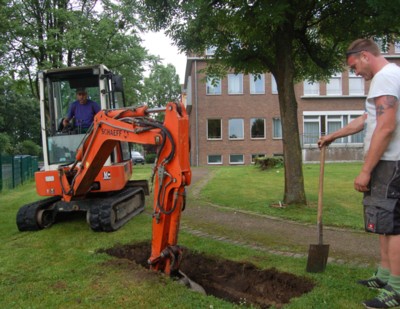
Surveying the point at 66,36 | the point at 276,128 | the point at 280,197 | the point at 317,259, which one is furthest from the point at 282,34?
the point at 276,128

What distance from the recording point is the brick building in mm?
29562

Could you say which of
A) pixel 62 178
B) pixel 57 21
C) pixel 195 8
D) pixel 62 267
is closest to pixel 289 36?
pixel 195 8

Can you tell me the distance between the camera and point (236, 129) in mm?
29859

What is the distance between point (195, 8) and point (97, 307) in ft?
20.3

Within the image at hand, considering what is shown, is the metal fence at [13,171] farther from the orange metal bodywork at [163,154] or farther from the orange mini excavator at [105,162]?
the orange metal bodywork at [163,154]

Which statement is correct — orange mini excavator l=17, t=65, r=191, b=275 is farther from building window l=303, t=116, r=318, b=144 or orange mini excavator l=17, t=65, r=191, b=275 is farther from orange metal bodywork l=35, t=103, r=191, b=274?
building window l=303, t=116, r=318, b=144

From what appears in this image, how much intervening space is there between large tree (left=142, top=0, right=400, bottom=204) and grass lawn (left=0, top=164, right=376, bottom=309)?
232 centimetres

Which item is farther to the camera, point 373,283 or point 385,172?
point 373,283

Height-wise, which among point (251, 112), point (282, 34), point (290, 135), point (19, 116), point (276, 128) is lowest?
point (290, 135)

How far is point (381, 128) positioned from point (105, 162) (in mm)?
4934

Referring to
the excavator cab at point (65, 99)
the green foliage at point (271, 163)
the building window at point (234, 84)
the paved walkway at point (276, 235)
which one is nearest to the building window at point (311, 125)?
the building window at point (234, 84)

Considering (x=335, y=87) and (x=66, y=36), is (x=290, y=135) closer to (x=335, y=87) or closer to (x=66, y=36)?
(x=66, y=36)

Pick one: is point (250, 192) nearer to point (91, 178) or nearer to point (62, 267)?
point (91, 178)

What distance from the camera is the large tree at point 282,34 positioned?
8.02 m
